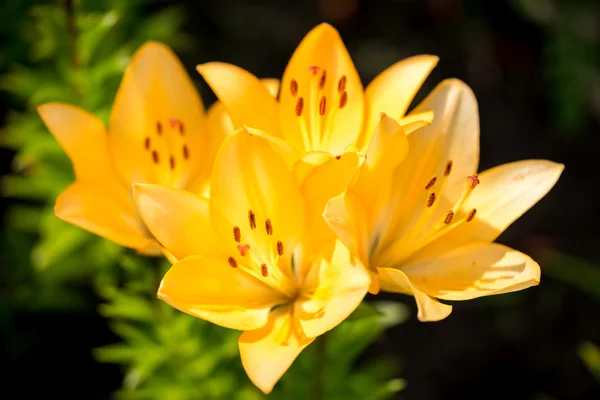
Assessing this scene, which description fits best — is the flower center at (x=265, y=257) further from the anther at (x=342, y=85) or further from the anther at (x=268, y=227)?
the anther at (x=342, y=85)

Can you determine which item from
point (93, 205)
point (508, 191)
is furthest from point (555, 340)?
point (93, 205)

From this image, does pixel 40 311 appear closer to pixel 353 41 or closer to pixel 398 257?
pixel 398 257

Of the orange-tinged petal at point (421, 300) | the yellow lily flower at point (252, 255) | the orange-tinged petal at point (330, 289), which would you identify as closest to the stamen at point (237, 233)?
the yellow lily flower at point (252, 255)

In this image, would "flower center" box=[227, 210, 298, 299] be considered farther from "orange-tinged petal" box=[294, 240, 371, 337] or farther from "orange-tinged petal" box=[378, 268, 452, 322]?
"orange-tinged petal" box=[378, 268, 452, 322]

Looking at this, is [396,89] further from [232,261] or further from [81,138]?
[81,138]

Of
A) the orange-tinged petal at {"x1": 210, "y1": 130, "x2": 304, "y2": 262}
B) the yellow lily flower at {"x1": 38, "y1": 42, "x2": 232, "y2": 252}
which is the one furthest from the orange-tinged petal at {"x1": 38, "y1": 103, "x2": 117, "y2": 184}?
the orange-tinged petal at {"x1": 210, "y1": 130, "x2": 304, "y2": 262}

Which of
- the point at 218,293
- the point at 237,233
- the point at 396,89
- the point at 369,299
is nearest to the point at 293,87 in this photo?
the point at 396,89
